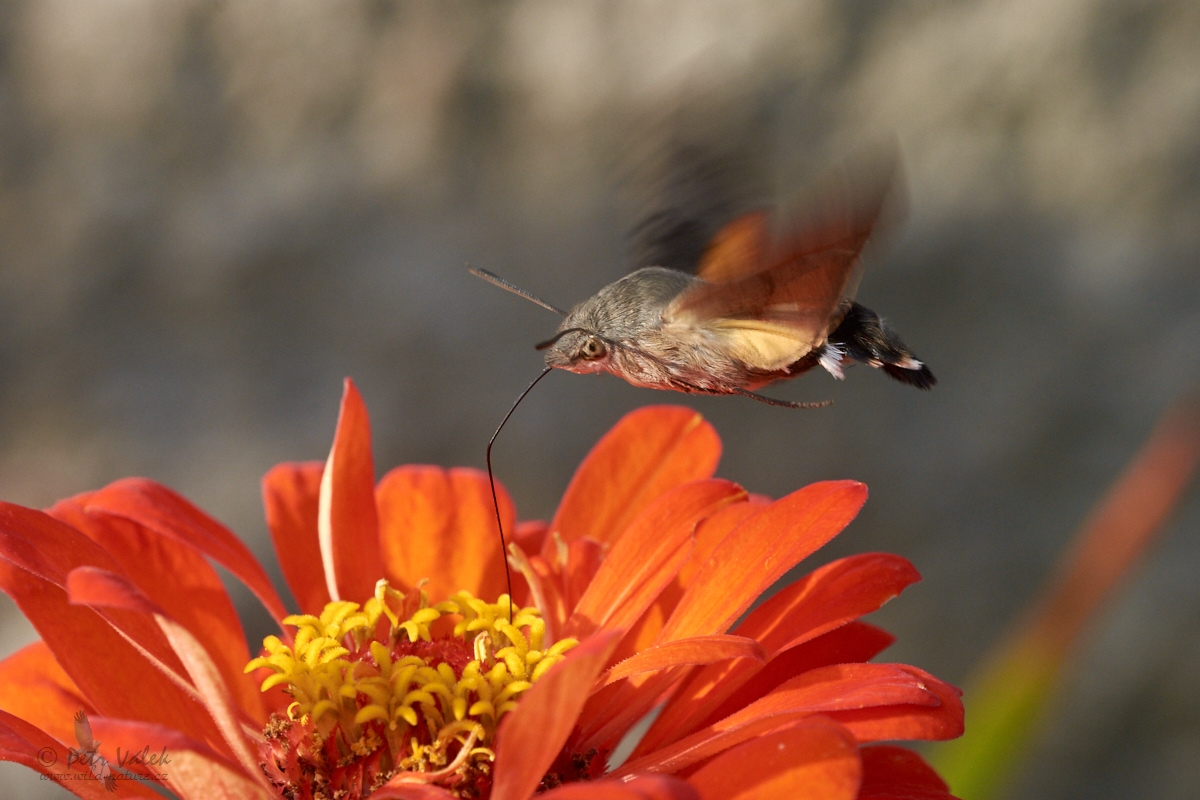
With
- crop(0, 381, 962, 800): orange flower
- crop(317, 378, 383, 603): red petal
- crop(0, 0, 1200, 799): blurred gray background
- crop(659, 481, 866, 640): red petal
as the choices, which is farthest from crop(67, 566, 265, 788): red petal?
crop(0, 0, 1200, 799): blurred gray background

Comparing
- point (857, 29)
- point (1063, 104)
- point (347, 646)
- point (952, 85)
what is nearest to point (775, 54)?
point (857, 29)

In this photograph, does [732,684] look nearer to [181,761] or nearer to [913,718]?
[913,718]

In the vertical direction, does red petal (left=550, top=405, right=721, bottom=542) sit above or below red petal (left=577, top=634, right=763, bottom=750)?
above

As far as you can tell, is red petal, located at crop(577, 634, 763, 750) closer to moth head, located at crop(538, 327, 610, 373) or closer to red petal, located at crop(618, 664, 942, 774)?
red petal, located at crop(618, 664, 942, 774)

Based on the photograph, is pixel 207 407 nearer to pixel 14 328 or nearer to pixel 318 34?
pixel 14 328

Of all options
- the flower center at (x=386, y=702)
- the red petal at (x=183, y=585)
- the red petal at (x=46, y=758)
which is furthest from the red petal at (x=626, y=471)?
the red petal at (x=46, y=758)

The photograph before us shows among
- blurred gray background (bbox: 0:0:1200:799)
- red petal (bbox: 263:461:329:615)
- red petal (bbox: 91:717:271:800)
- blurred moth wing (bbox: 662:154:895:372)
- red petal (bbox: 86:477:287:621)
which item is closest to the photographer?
red petal (bbox: 91:717:271:800)

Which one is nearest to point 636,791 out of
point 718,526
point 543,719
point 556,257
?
point 543,719
